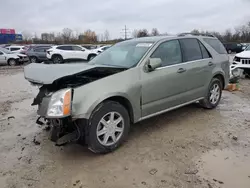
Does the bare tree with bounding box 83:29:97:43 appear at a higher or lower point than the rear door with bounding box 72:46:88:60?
higher

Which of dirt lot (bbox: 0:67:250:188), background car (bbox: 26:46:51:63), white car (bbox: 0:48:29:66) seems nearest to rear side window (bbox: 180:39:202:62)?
dirt lot (bbox: 0:67:250:188)

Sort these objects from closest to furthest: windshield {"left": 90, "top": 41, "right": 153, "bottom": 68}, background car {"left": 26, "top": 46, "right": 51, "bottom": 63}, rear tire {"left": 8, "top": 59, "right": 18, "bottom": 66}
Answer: windshield {"left": 90, "top": 41, "right": 153, "bottom": 68} → rear tire {"left": 8, "top": 59, "right": 18, "bottom": 66} → background car {"left": 26, "top": 46, "right": 51, "bottom": 63}

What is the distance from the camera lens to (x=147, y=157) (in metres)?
3.51

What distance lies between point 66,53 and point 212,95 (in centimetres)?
1677

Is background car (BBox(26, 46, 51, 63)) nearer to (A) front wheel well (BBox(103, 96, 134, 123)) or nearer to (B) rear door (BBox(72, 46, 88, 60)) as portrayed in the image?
(B) rear door (BBox(72, 46, 88, 60))

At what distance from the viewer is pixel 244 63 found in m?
10.2

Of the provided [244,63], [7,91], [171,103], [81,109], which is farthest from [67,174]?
[244,63]

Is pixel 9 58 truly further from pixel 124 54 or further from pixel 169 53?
pixel 169 53

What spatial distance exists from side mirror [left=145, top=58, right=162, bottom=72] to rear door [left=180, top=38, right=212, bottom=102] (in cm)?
95

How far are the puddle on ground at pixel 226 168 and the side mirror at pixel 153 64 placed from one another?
1.53m

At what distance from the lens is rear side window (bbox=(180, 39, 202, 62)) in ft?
15.9

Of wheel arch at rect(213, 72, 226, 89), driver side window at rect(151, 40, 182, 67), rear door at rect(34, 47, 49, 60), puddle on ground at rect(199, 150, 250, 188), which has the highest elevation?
rear door at rect(34, 47, 49, 60)

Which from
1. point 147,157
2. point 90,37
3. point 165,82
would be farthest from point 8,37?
point 147,157

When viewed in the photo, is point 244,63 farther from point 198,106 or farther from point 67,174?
point 67,174
